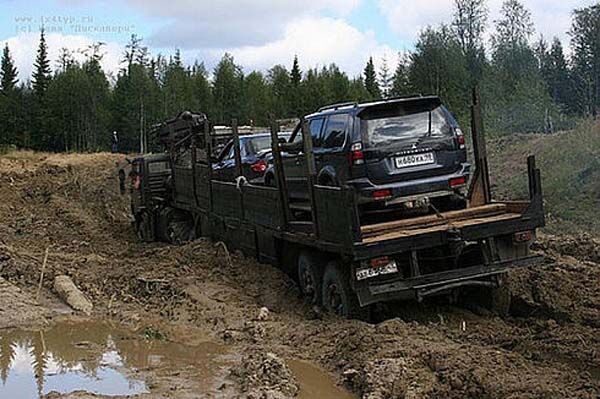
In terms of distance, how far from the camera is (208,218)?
14.4 metres

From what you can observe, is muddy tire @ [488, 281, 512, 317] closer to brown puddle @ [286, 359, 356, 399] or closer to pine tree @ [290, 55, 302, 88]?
brown puddle @ [286, 359, 356, 399]

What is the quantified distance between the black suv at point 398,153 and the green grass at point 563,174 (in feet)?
23.1

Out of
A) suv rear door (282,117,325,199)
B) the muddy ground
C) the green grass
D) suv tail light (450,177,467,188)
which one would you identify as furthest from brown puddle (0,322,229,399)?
the green grass

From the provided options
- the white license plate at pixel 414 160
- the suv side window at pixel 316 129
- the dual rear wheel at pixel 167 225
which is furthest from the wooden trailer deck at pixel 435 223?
the dual rear wheel at pixel 167 225

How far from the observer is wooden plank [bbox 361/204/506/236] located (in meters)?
8.96

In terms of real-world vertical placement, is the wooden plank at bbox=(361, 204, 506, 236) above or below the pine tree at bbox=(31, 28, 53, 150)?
below

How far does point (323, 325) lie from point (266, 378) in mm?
1947

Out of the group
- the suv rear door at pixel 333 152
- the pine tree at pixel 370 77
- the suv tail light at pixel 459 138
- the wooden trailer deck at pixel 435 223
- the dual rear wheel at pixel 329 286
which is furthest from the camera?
the pine tree at pixel 370 77

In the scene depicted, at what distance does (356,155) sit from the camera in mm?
9523

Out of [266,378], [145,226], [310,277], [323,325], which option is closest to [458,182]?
[310,277]

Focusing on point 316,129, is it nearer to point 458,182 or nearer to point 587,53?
point 458,182

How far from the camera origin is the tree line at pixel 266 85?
46.6 metres

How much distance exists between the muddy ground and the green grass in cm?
332

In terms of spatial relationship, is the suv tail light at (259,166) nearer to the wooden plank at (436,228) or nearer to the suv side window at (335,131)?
the suv side window at (335,131)
